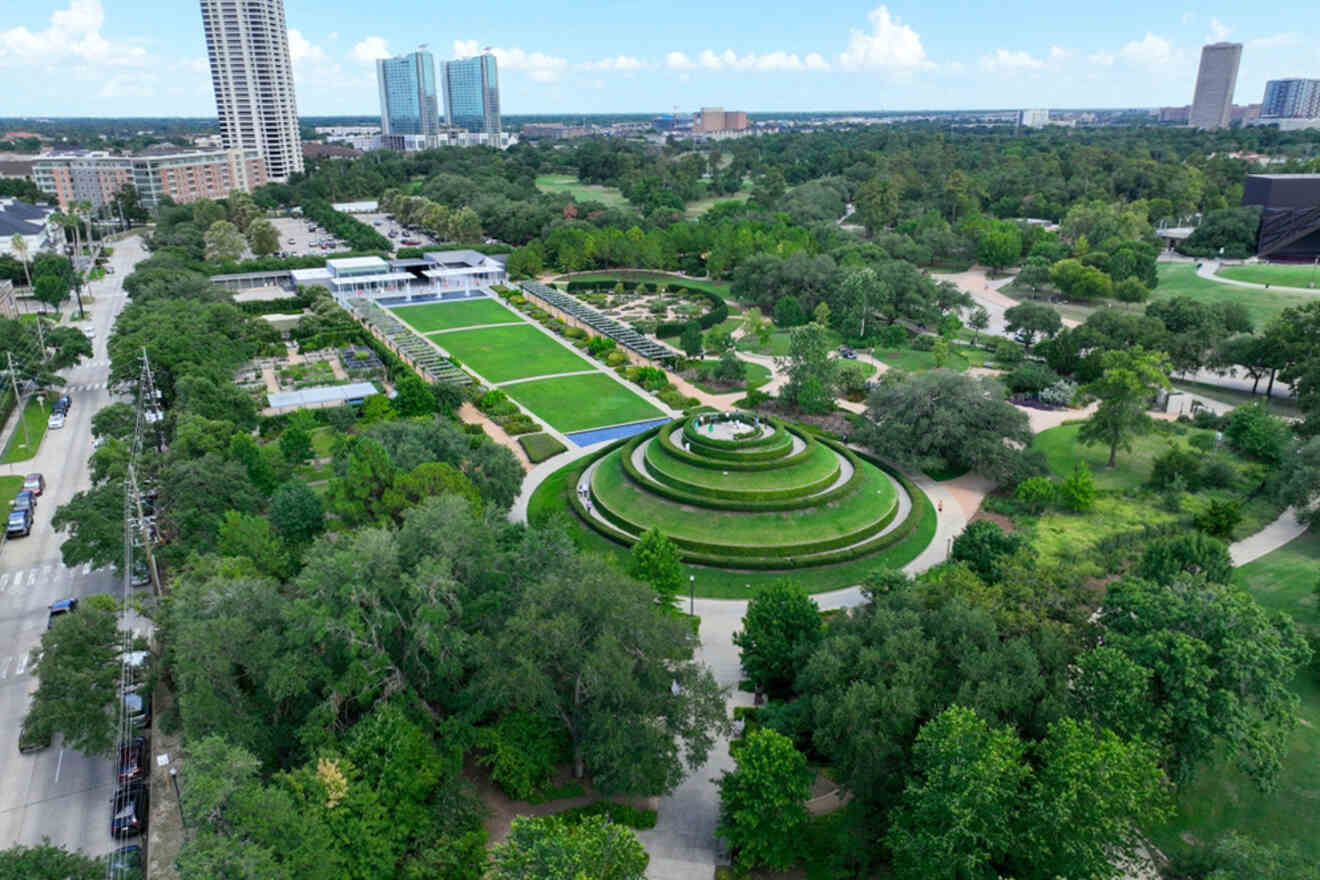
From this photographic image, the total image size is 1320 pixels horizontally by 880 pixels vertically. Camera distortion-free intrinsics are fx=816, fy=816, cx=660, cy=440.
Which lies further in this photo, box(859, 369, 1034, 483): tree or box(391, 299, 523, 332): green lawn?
box(391, 299, 523, 332): green lawn

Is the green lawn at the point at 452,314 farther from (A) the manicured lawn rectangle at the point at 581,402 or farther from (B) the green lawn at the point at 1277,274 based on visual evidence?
(B) the green lawn at the point at 1277,274

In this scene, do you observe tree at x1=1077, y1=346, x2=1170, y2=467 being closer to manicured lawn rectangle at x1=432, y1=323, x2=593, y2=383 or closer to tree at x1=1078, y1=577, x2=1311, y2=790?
tree at x1=1078, y1=577, x2=1311, y2=790

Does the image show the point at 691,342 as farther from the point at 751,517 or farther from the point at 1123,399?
the point at 1123,399

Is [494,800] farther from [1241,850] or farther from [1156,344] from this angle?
[1156,344]

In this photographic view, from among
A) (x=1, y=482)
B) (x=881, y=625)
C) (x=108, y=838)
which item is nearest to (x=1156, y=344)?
(x=881, y=625)


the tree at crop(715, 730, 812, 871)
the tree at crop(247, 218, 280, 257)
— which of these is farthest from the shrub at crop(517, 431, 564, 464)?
the tree at crop(247, 218, 280, 257)

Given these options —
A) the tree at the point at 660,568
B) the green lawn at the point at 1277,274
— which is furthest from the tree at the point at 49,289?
the green lawn at the point at 1277,274
